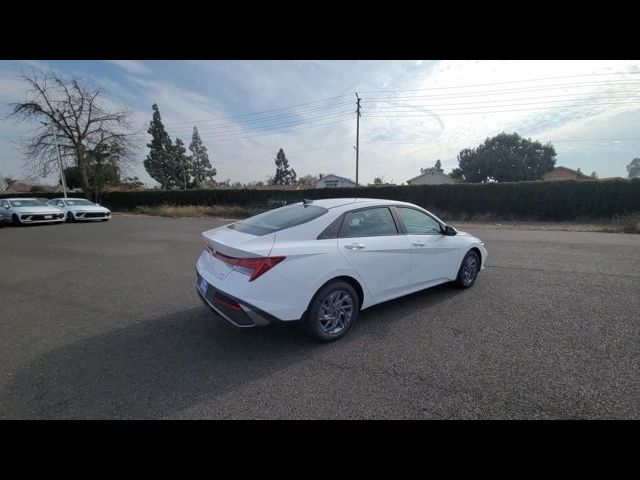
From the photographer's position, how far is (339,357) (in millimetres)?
2781

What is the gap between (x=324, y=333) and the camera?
118 inches

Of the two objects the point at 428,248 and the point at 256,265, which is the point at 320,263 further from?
the point at 428,248

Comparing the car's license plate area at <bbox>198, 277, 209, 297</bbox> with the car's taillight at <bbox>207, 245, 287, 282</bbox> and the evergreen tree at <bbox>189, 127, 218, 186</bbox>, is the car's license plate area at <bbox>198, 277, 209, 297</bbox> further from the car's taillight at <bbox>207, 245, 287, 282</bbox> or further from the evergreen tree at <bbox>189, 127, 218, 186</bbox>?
the evergreen tree at <bbox>189, 127, 218, 186</bbox>

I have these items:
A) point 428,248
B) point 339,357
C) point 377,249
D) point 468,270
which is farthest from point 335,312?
point 468,270

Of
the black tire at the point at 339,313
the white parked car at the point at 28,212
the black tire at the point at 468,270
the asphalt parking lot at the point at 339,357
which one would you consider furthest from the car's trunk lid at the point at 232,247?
the white parked car at the point at 28,212

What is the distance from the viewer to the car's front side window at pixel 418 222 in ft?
12.6

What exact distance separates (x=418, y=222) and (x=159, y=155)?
201 ft

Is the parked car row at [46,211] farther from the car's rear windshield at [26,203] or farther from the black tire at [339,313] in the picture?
the black tire at [339,313]

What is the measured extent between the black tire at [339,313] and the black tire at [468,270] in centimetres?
→ 219
